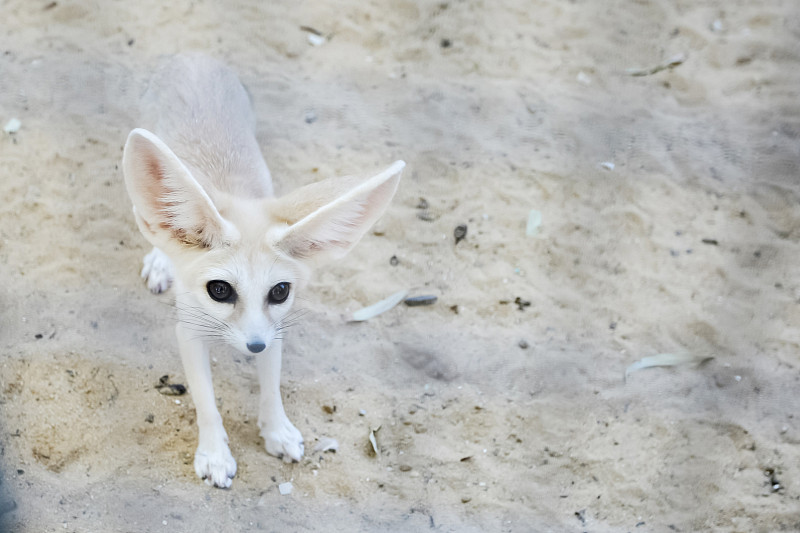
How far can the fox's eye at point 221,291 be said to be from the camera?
1846mm

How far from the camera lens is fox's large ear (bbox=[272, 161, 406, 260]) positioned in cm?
175

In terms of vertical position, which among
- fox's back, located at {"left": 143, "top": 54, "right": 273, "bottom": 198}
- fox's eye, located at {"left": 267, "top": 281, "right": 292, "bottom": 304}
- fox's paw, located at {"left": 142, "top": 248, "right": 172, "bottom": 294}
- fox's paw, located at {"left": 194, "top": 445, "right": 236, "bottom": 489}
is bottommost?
fox's paw, located at {"left": 194, "top": 445, "right": 236, "bottom": 489}

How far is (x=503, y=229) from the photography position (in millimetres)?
3018

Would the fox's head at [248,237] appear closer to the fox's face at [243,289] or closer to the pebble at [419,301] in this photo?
the fox's face at [243,289]

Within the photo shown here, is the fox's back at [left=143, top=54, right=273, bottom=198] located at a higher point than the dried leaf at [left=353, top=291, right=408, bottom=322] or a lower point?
higher

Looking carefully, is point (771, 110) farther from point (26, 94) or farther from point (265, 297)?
point (26, 94)

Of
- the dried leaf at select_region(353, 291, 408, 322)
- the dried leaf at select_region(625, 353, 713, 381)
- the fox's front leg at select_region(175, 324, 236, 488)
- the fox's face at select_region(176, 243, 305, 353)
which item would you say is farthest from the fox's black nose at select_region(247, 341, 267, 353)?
the dried leaf at select_region(625, 353, 713, 381)

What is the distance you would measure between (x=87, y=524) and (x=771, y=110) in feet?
11.1

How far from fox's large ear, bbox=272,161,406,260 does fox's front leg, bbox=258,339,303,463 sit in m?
0.50

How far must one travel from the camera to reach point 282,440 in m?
2.33

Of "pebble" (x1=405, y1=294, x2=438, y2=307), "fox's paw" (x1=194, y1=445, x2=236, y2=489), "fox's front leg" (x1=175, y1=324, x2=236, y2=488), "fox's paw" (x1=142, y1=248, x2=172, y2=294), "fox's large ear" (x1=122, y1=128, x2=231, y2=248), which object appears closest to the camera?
"fox's large ear" (x1=122, y1=128, x2=231, y2=248)

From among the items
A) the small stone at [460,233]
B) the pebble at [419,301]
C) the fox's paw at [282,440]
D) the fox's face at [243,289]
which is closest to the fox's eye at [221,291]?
the fox's face at [243,289]

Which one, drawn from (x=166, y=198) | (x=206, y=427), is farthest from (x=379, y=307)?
(x=166, y=198)

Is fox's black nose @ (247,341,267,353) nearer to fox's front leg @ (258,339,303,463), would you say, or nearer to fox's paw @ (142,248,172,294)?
fox's front leg @ (258,339,303,463)
